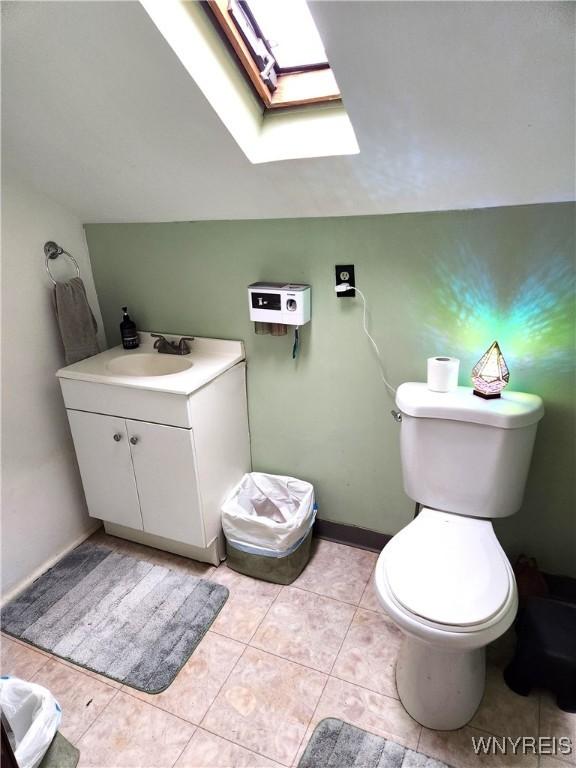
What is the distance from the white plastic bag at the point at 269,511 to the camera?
5.74 feet

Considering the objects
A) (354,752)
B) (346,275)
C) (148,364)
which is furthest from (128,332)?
(354,752)

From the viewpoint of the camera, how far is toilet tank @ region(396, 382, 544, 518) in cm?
138

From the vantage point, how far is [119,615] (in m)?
1.68

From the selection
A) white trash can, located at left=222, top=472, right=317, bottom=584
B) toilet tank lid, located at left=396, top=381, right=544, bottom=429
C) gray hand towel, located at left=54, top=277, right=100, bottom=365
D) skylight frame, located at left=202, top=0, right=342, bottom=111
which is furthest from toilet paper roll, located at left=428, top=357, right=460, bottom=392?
gray hand towel, located at left=54, top=277, right=100, bottom=365

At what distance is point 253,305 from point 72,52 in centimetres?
89

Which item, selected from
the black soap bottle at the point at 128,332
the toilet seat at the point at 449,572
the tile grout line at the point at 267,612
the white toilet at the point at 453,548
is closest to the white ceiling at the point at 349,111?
the black soap bottle at the point at 128,332

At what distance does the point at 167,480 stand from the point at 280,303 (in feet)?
2.68

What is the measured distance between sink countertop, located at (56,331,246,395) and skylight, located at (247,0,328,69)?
997mm

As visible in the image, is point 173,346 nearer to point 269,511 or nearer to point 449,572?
point 269,511

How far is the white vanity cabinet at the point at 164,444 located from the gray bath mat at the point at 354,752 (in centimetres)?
79

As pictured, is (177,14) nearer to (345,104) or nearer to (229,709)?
(345,104)

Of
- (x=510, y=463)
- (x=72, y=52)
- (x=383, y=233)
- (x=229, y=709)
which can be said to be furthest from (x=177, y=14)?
(x=229, y=709)

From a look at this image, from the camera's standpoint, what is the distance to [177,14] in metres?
1.03

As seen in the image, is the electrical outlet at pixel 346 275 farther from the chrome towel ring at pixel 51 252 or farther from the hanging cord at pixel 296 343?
the chrome towel ring at pixel 51 252
